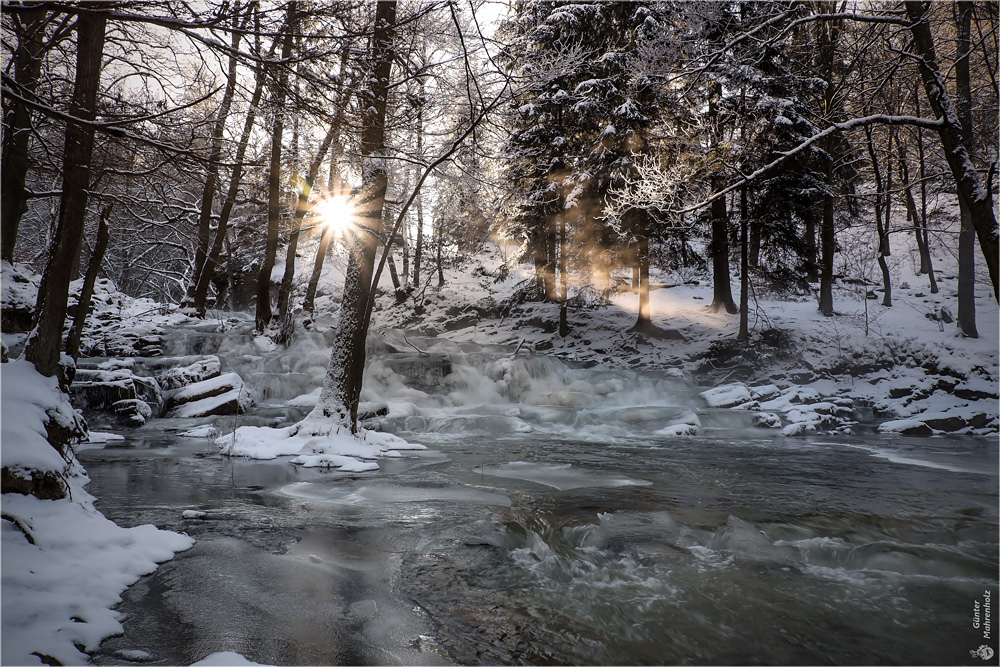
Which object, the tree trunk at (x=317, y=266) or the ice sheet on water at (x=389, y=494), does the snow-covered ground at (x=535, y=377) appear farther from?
the tree trunk at (x=317, y=266)

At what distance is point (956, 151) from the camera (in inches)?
243

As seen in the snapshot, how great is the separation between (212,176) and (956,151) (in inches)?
325

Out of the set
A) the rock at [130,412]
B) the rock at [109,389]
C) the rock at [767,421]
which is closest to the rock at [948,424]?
the rock at [767,421]

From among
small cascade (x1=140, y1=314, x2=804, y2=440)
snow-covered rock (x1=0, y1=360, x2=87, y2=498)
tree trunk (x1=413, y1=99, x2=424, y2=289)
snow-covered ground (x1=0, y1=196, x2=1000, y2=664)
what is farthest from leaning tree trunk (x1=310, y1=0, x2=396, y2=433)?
Answer: snow-covered rock (x1=0, y1=360, x2=87, y2=498)

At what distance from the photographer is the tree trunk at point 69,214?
4.25m

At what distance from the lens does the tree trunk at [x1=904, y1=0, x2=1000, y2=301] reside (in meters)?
6.08

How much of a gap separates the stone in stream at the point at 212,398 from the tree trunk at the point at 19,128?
426 centimetres

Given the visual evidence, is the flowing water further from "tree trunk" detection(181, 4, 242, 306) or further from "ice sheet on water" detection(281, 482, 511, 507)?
"tree trunk" detection(181, 4, 242, 306)

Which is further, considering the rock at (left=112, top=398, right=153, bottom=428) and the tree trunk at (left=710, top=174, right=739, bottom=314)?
the tree trunk at (left=710, top=174, right=739, bottom=314)

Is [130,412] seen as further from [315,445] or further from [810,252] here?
[810,252]

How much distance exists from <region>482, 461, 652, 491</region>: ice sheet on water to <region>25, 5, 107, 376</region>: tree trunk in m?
4.84

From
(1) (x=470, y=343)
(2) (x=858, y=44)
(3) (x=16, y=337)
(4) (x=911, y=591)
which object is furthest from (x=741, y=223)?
(3) (x=16, y=337)

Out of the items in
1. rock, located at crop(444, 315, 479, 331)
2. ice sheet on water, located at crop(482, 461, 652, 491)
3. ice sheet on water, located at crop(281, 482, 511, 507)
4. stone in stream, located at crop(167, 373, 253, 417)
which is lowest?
ice sheet on water, located at crop(482, 461, 652, 491)

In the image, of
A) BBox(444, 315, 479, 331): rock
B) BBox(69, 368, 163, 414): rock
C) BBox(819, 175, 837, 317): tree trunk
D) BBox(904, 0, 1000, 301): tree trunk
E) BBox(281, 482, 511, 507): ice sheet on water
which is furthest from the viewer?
BBox(444, 315, 479, 331): rock
